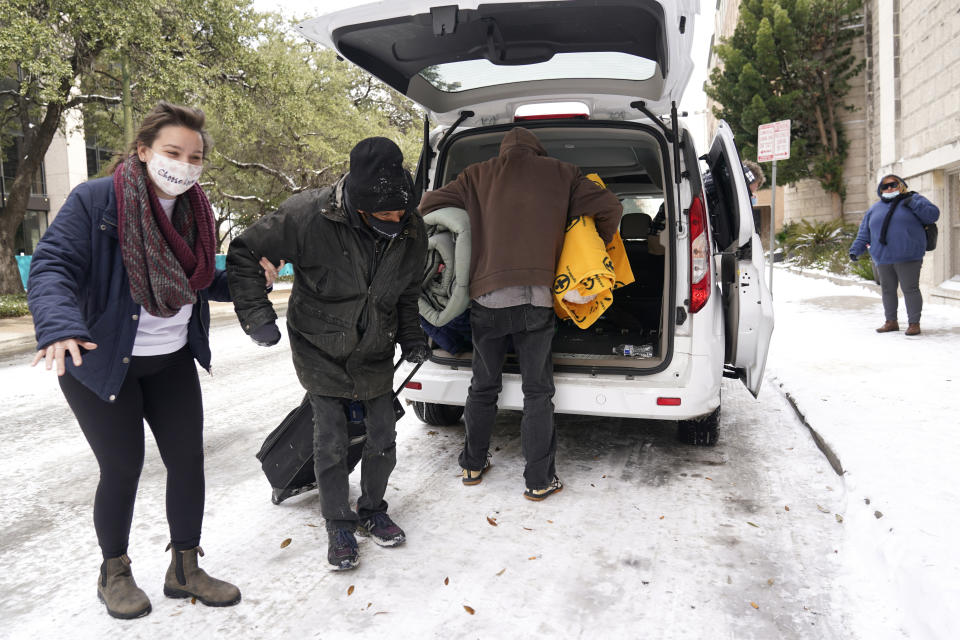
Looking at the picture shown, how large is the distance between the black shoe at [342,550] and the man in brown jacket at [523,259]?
107 cm

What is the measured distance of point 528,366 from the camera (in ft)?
12.3

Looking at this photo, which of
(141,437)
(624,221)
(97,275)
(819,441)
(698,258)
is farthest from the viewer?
(624,221)

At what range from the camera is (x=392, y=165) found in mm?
2797

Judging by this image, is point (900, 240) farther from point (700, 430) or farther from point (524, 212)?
point (524, 212)

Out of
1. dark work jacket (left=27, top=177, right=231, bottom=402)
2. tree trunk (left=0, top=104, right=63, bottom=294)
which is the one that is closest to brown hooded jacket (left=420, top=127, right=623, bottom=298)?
dark work jacket (left=27, top=177, right=231, bottom=402)

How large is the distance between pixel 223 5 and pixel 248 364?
9682 mm

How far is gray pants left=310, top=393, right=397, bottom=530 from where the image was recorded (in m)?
3.01

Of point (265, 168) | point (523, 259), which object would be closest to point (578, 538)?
point (523, 259)

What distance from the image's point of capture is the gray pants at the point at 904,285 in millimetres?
7969

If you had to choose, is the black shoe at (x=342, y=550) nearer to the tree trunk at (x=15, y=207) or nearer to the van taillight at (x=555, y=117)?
the van taillight at (x=555, y=117)

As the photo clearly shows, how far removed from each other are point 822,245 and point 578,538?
807 inches

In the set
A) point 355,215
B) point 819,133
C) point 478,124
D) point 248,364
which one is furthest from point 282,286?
point 355,215

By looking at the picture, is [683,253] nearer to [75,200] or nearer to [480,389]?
[480,389]

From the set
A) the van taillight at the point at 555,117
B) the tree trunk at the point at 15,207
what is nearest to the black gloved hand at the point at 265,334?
the van taillight at the point at 555,117
